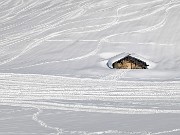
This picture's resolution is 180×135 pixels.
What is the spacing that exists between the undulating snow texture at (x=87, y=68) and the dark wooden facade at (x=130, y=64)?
431 mm

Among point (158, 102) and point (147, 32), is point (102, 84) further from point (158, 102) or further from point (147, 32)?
point (147, 32)

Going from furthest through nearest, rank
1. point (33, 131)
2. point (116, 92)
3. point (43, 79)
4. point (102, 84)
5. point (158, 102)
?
point (43, 79), point (102, 84), point (116, 92), point (158, 102), point (33, 131)

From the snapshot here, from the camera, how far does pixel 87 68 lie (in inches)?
666

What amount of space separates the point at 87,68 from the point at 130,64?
5.72 ft

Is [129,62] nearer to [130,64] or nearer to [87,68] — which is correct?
[130,64]

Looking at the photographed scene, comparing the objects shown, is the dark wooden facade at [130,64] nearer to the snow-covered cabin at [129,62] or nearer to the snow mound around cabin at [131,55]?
the snow-covered cabin at [129,62]

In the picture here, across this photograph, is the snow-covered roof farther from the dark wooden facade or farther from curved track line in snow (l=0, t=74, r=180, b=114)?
curved track line in snow (l=0, t=74, r=180, b=114)

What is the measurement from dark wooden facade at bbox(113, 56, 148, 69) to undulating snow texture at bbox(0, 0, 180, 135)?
1.41ft

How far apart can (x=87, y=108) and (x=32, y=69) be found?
28.1ft

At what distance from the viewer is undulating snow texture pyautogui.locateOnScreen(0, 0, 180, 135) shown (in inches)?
284

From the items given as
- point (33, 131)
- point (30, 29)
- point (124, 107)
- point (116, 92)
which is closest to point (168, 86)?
point (116, 92)

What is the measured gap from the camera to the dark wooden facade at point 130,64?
1641 centimetres

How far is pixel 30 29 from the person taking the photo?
23812 millimetres

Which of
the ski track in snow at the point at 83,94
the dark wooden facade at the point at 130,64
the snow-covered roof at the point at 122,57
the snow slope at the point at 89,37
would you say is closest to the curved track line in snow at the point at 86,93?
the ski track in snow at the point at 83,94
